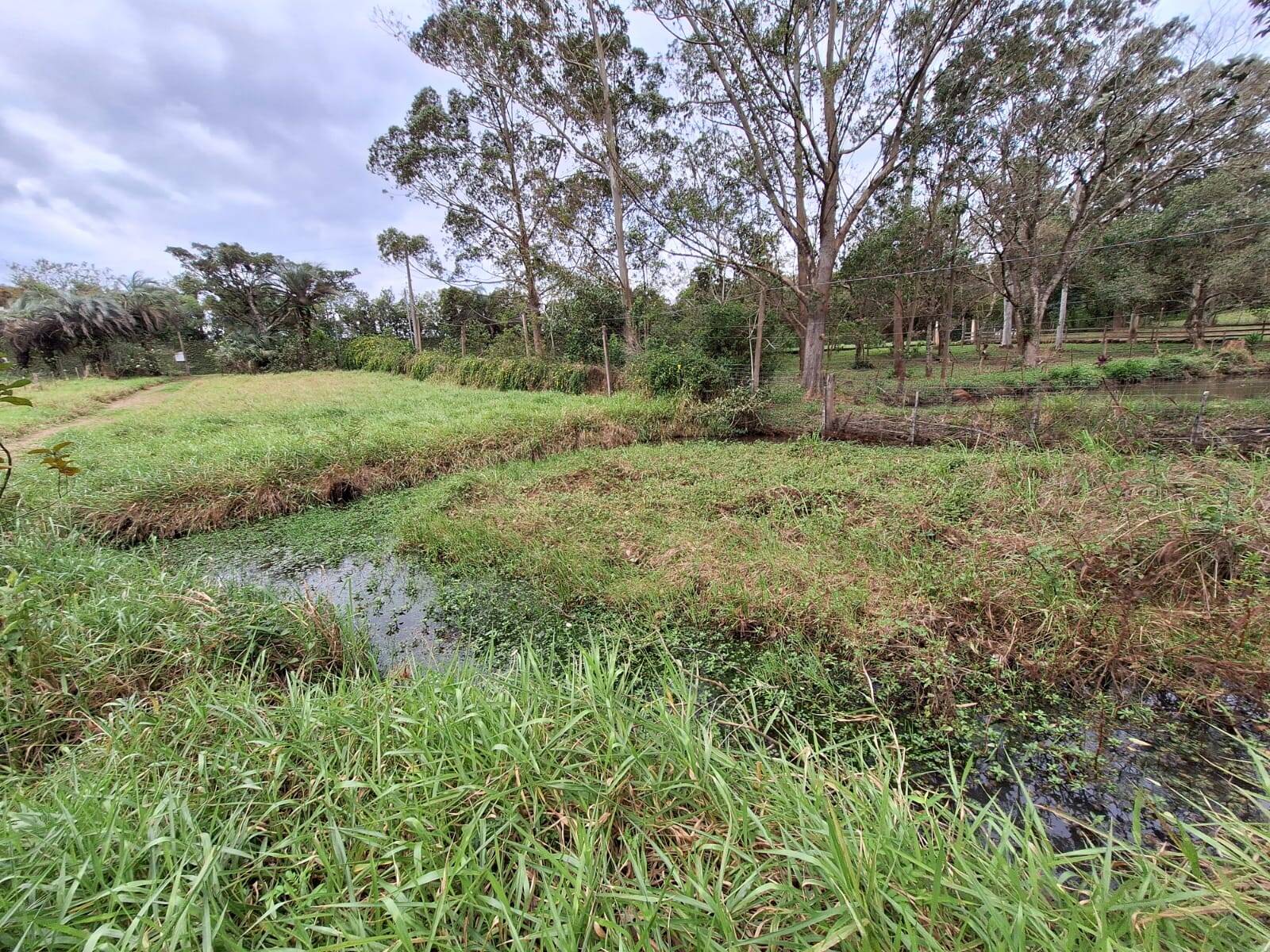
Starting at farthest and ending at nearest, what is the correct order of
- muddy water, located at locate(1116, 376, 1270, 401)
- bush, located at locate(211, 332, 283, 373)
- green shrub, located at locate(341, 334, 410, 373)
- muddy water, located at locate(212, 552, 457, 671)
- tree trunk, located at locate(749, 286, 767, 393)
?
bush, located at locate(211, 332, 283, 373) → green shrub, located at locate(341, 334, 410, 373) → muddy water, located at locate(1116, 376, 1270, 401) → tree trunk, located at locate(749, 286, 767, 393) → muddy water, located at locate(212, 552, 457, 671)

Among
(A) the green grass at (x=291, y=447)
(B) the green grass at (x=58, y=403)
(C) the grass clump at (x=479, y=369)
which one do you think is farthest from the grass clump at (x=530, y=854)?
(C) the grass clump at (x=479, y=369)

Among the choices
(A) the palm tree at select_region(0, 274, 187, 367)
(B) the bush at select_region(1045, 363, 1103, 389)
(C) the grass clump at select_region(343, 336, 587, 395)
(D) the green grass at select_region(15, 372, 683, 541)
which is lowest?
(D) the green grass at select_region(15, 372, 683, 541)

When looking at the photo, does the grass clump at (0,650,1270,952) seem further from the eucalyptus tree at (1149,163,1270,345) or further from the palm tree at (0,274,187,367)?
the palm tree at (0,274,187,367)

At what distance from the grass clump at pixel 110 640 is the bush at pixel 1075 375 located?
44.8ft

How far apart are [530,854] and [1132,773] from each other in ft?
7.56

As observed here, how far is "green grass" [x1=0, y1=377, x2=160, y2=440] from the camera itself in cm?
777

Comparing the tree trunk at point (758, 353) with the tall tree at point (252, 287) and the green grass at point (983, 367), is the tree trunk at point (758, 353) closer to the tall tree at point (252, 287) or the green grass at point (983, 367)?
the green grass at point (983, 367)

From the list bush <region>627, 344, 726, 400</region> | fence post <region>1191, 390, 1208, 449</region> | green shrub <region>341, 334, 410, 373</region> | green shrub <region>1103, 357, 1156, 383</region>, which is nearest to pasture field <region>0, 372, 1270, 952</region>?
fence post <region>1191, 390, 1208, 449</region>

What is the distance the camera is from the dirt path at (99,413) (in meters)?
7.05

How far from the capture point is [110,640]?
2.21m

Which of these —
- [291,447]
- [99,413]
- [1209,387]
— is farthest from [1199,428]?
[99,413]

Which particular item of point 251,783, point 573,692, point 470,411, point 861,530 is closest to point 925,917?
point 573,692

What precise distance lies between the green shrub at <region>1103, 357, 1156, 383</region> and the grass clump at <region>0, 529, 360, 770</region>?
611 inches

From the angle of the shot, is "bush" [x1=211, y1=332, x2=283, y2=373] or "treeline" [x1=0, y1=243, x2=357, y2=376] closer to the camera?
"treeline" [x1=0, y1=243, x2=357, y2=376]
